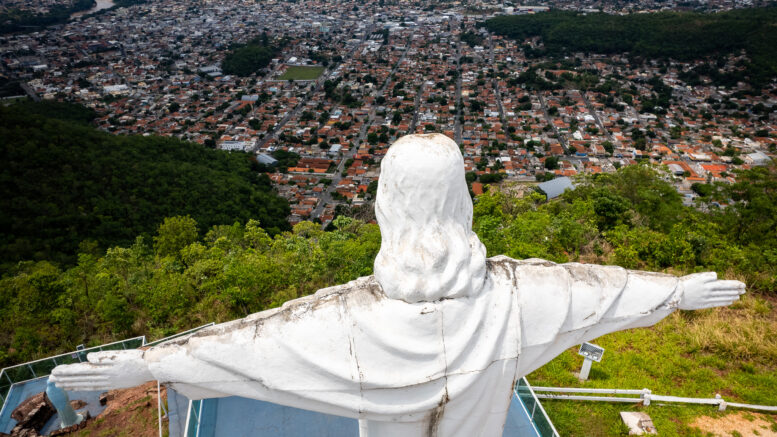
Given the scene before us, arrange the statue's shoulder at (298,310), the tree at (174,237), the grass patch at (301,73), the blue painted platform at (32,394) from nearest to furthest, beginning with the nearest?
the statue's shoulder at (298,310), the blue painted platform at (32,394), the tree at (174,237), the grass patch at (301,73)

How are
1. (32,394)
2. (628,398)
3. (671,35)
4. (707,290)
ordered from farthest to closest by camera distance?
(671,35), (32,394), (628,398), (707,290)

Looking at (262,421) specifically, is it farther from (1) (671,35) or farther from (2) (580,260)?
(1) (671,35)

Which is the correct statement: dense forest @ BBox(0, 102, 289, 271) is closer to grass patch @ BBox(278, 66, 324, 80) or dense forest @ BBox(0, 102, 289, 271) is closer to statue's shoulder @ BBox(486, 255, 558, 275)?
statue's shoulder @ BBox(486, 255, 558, 275)

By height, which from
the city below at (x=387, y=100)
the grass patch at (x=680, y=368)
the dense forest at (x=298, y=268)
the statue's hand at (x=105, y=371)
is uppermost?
the statue's hand at (x=105, y=371)

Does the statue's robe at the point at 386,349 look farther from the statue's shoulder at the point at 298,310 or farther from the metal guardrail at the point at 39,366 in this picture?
the metal guardrail at the point at 39,366

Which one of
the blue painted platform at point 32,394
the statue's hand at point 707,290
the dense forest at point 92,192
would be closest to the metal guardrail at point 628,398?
the statue's hand at point 707,290

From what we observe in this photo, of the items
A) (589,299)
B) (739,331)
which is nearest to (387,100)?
(739,331)

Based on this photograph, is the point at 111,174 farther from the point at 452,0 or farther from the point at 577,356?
the point at 452,0
